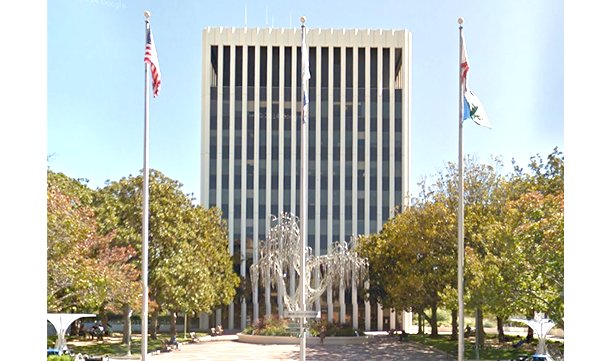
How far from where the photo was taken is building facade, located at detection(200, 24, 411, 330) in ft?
204

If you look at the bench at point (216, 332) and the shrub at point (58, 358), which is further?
the bench at point (216, 332)

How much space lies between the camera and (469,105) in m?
19.7

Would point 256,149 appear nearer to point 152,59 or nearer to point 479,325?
point 479,325

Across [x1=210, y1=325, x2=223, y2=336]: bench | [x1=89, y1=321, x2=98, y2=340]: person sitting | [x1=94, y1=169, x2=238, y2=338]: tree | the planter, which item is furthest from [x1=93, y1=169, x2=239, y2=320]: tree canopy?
[x1=210, y1=325, x2=223, y2=336]: bench

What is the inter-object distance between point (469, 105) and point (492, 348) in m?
18.9

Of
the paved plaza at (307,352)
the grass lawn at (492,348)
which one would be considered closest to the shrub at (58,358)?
the paved plaza at (307,352)

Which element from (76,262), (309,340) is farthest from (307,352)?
(76,262)

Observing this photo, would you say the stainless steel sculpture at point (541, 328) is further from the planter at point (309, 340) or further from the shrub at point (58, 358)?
the planter at point (309, 340)

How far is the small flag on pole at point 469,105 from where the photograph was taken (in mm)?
19609

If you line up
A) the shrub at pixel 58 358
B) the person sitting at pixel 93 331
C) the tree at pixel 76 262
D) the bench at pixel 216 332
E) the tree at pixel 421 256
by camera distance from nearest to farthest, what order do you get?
1. the tree at pixel 76 262
2. the shrub at pixel 58 358
3. the tree at pixel 421 256
4. the person sitting at pixel 93 331
5. the bench at pixel 216 332

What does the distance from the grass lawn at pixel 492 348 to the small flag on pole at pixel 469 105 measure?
13.0 meters

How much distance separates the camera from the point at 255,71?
62.8 metres

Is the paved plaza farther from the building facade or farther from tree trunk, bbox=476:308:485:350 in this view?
the building facade

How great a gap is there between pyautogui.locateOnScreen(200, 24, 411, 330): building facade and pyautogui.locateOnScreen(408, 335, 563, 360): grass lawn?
20.8m
